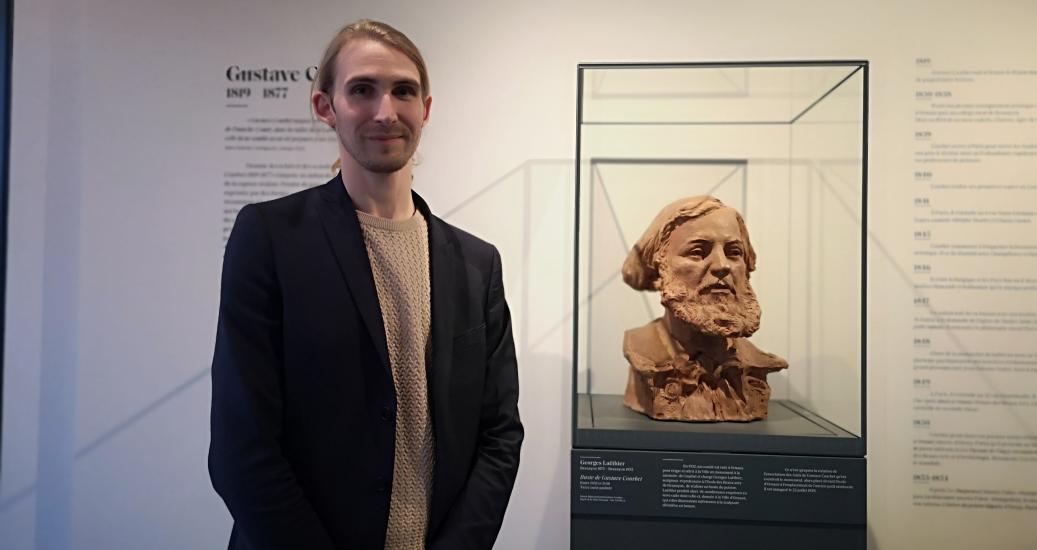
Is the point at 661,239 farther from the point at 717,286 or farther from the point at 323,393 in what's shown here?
the point at 323,393

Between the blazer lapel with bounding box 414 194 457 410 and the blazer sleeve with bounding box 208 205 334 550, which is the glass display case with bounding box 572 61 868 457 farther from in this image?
the blazer sleeve with bounding box 208 205 334 550

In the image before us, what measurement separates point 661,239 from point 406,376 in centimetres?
111

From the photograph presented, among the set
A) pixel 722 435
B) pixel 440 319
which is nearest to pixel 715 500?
pixel 722 435

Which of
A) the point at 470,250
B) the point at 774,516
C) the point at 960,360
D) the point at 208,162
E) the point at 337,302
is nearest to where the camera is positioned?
the point at 337,302

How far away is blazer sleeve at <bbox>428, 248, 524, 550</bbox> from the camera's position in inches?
58.9

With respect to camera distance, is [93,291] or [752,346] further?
[93,291]

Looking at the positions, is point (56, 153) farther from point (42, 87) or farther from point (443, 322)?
point (443, 322)

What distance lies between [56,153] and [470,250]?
2.42 m

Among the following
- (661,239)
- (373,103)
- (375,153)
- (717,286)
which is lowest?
(717,286)

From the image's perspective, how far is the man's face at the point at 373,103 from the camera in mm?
1466

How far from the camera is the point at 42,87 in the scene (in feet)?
10.0

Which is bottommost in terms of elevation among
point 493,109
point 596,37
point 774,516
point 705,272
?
point 774,516

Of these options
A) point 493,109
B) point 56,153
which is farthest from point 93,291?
point 493,109

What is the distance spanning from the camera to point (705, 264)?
2.21m
